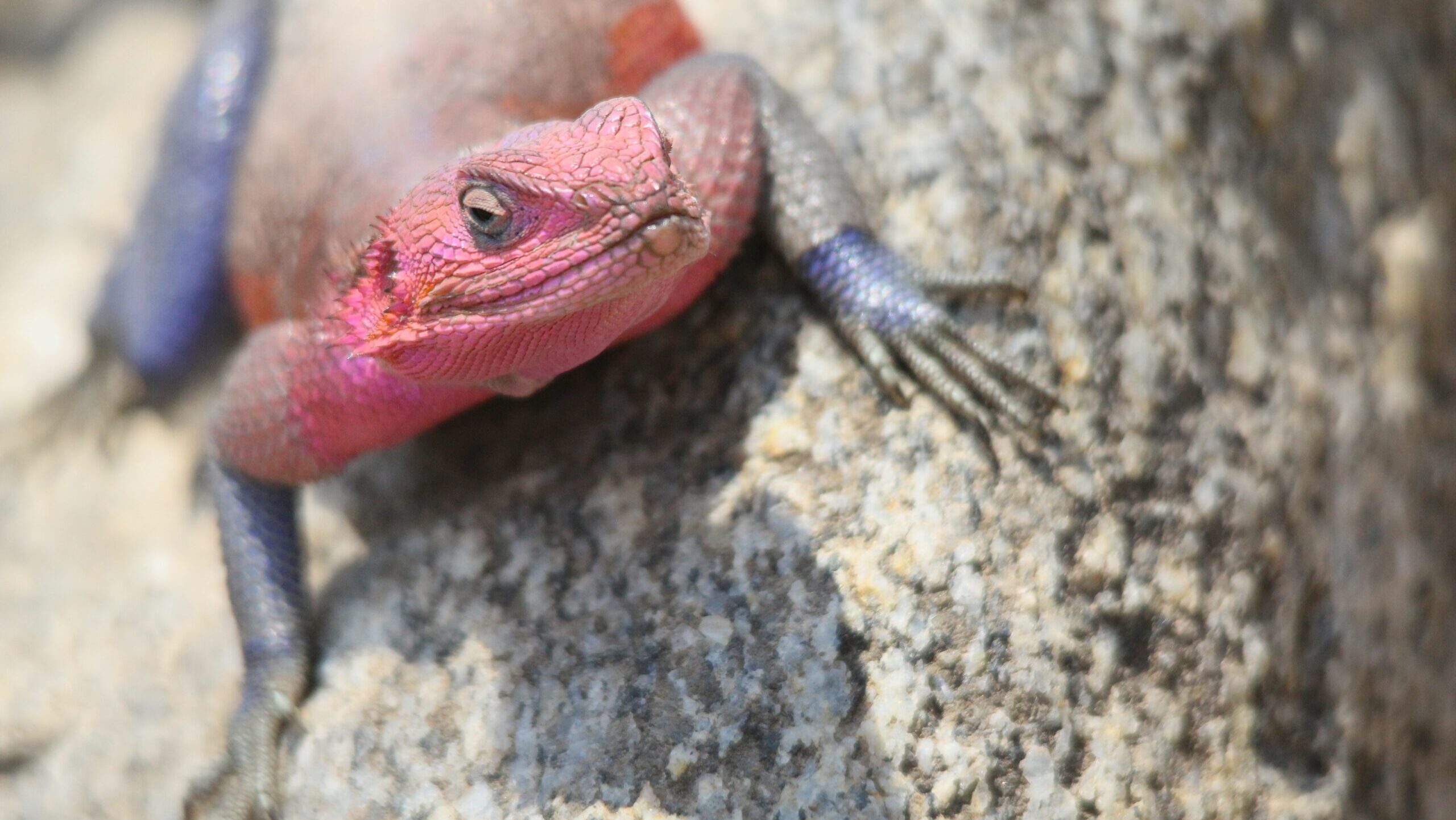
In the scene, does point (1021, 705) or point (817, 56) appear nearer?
point (1021, 705)

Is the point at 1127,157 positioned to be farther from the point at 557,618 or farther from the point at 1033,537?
the point at 557,618

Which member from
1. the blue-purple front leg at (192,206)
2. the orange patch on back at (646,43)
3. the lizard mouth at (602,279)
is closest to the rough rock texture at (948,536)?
the orange patch on back at (646,43)

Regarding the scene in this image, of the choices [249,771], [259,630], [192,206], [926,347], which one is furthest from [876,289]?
[192,206]

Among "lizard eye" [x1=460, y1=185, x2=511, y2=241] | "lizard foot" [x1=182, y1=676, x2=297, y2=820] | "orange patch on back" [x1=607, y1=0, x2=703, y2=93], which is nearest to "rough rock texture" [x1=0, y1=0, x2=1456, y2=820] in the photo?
"lizard foot" [x1=182, y1=676, x2=297, y2=820]

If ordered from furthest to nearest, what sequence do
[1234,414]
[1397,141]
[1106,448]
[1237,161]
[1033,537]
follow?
[1397,141]
[1237,161]
[1234,414]
[1106,448]
[1033,537]

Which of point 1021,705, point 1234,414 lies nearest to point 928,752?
point 1021,705

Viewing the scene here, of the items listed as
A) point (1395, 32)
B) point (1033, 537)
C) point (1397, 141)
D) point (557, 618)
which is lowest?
point (557, 618)

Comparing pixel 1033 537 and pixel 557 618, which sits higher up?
pixel 1033 537
